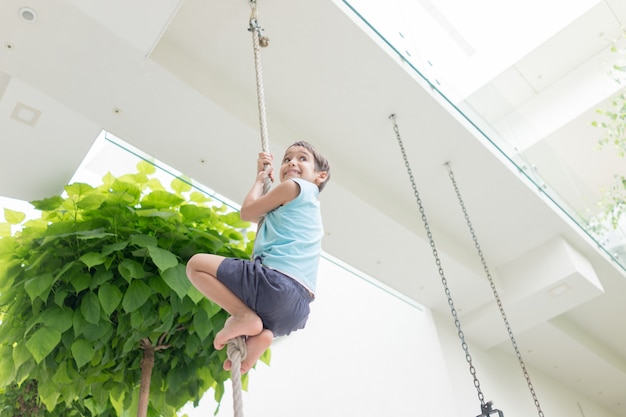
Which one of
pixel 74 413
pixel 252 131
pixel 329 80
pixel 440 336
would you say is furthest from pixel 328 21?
pixel 440 336

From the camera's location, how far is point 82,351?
5.74 feet

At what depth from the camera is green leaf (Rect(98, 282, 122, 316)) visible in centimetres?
177

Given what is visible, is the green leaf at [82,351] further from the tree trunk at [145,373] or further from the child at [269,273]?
the child at [269,273]

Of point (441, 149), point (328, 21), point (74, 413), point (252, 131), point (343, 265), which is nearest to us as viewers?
point (74, 413)

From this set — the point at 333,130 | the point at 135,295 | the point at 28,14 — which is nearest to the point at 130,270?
the point at 135,295

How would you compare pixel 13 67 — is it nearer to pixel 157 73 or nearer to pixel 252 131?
pixel 157 73

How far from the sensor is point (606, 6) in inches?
271

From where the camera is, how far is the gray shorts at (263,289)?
1.22m

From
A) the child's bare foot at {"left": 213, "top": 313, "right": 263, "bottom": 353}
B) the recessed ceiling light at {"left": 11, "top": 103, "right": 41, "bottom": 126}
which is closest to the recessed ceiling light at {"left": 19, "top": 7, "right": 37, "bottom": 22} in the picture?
the recessed ceiling light at {"left": 11, "top": 103, "right": 41, "bottom": 126}

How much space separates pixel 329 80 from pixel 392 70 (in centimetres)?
37

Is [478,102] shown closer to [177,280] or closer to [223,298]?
[177,280]

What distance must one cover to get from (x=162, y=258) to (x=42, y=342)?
0.43m

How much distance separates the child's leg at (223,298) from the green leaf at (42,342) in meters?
0.71

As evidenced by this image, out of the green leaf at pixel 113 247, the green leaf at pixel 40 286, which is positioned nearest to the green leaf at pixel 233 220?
the green leaf at pixel 113 247
